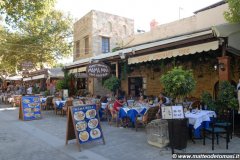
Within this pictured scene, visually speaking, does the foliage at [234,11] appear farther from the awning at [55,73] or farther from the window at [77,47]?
the window at [77,47]

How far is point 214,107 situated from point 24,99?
8.65 metres

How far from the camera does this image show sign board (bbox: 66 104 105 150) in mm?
6732

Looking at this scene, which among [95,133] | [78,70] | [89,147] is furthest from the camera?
[78,70]

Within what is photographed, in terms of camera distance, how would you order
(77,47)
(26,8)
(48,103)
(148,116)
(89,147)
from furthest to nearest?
(77,47) → (48,103) → (26,8) → (148,116) → (89,147)

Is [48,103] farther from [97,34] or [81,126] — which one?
[81,126]

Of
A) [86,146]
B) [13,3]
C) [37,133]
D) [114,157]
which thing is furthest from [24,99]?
[114,157]

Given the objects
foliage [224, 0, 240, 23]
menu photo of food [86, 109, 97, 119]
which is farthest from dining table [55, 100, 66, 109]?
foliage [224, 0, 240, 23]

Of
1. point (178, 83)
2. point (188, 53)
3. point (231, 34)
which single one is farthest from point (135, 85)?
point (178, 83)

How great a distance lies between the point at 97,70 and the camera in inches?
478

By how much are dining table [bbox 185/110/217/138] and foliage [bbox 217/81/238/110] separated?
512 mm

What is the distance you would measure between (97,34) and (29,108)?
10.6 metres

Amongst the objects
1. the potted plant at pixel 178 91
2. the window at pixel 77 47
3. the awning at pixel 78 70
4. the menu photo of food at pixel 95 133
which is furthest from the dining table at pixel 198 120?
the window at pixel 77 47

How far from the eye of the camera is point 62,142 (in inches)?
296

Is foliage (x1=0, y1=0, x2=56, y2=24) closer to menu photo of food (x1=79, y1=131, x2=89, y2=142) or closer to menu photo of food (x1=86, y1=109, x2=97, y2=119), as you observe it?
menu photo of food (x1=86, y1=109, x2=97, y2=119)
